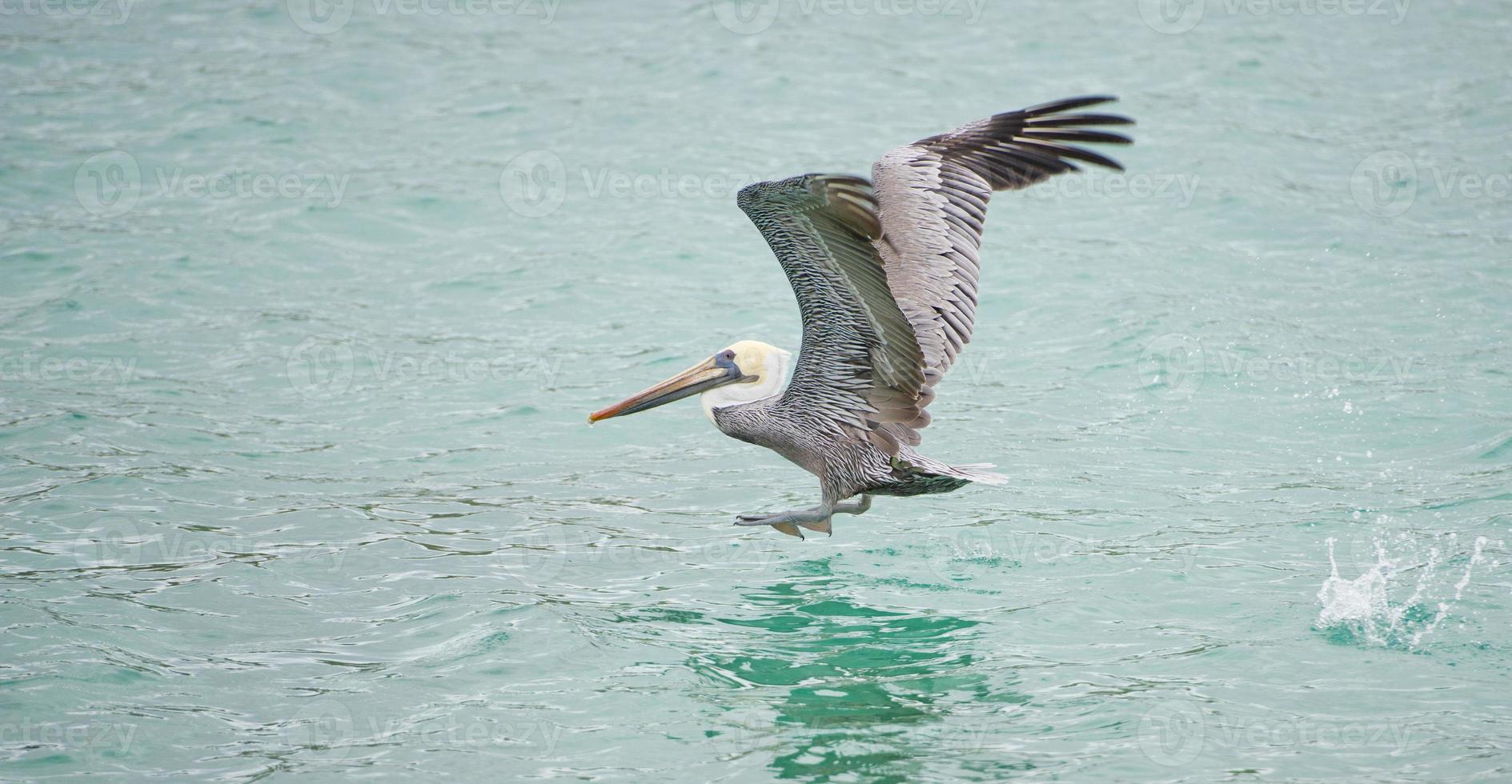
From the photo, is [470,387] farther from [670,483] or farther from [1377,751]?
[1377,751]

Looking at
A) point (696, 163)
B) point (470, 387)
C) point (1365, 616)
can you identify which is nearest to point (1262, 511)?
point (1365, 616)

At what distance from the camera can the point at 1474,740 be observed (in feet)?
15.4

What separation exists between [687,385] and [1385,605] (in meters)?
3.10

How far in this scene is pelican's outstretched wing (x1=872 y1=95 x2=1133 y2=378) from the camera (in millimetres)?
6305

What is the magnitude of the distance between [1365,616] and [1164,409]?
8.87 feet

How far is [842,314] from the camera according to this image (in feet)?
19.3

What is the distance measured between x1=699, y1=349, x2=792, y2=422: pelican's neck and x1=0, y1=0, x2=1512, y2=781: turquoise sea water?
0.60 meters
